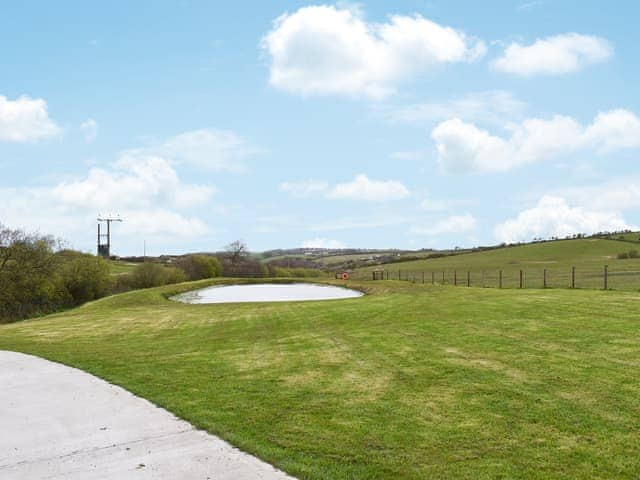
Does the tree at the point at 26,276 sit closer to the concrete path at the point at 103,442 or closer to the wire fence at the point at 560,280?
the wire fence at the point at 560,280

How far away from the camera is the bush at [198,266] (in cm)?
7106

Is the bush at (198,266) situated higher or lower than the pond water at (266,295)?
higher

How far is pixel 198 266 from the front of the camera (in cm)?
7225

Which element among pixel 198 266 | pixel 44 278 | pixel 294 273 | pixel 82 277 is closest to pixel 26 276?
pixel 44 278

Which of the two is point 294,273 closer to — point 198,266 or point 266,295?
point 198,266

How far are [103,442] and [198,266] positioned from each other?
66.8 m

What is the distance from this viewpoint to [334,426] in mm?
7129

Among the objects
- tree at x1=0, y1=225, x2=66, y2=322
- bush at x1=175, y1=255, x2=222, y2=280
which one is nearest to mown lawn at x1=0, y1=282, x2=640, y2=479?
tree at x1=0, y1=225, x2=66, y2=322

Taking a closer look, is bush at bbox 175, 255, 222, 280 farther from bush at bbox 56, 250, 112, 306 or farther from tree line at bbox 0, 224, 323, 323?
bush at bbox 56, 250, 112, 306

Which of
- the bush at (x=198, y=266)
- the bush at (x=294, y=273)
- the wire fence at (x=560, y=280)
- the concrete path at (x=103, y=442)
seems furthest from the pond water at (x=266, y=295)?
the concrete path at (x=103, y=442)

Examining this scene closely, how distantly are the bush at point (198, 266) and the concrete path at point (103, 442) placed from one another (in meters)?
61.7

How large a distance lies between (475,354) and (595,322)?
5.58 meters

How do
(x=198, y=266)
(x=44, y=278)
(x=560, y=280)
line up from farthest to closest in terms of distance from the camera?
(x=198, y=266) < (x=44, y=278) < (x=560, y=280)

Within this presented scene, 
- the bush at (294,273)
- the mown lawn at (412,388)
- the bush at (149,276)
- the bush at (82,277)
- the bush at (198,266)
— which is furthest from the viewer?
the bush at (294,273)
